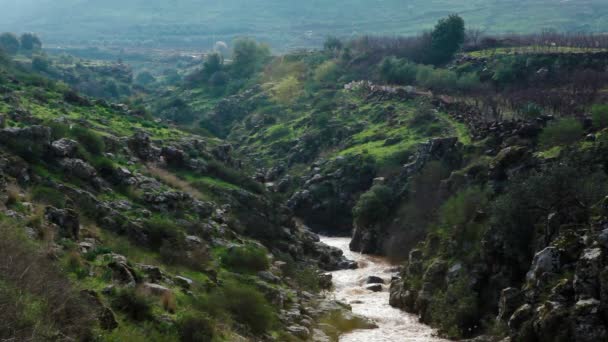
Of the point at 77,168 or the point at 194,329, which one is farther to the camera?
the point at 77,168

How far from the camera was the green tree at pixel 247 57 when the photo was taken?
6708 inches

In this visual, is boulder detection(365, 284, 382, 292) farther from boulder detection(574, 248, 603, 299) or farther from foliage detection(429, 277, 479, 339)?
boulder detection(574, 248, 603, 299)

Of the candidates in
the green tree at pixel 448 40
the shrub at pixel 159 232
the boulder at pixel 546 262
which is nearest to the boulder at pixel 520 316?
the boulder at pixel 546 262

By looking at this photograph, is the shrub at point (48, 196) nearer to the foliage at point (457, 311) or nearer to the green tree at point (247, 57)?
the foliage at point (457, 311)

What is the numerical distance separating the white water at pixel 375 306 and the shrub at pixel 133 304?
17663mm

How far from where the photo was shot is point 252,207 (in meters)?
66.5

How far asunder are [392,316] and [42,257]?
29.8m

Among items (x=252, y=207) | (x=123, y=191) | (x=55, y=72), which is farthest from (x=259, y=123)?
(x=123, y=191)

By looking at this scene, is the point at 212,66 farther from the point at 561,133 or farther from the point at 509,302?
the point at 509,302

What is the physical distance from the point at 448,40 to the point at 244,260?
9459 cm

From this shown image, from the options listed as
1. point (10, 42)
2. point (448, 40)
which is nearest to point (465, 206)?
point (448, 40)

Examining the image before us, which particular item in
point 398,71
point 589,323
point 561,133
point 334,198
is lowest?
point 334,198

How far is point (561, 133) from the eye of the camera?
5325 centimetres

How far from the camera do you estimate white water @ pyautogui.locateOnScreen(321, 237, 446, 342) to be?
45.3 m
